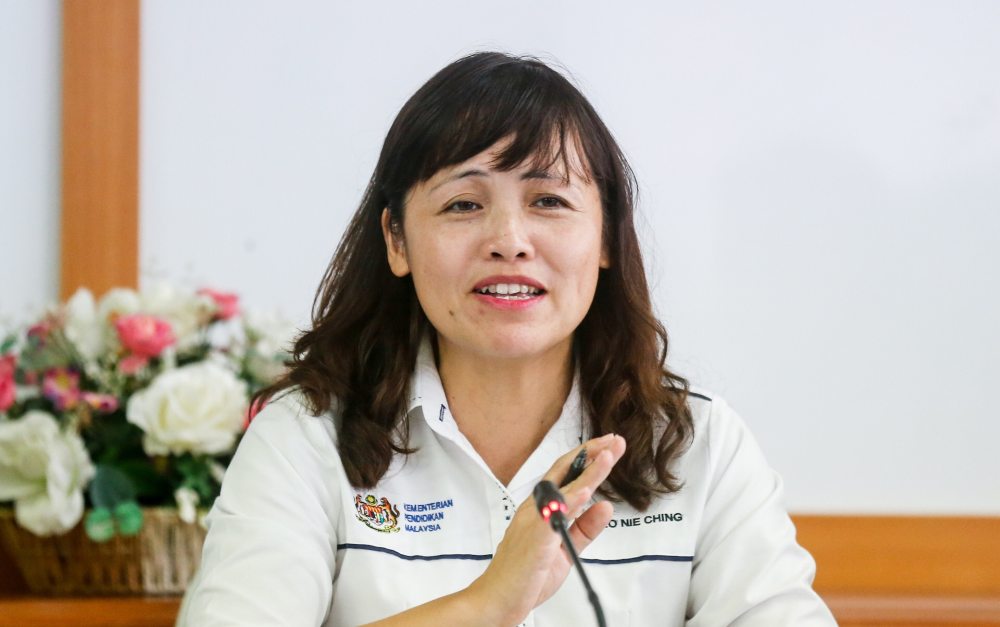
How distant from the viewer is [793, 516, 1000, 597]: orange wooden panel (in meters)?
2.32

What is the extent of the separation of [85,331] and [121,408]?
0.49 feet

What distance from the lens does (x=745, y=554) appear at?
162 centimetres

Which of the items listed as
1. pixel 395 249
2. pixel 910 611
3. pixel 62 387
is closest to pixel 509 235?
pixel 395 249

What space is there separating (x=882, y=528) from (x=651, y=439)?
85 centimetres

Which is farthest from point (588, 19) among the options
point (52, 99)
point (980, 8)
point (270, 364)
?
point (52, 99)

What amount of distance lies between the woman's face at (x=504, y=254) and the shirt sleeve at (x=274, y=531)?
27 centimetres

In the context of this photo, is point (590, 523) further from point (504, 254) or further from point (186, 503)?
point (186, 503)

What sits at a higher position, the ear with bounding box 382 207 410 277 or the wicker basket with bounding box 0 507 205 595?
the ear with bounding box 382 207 410 277

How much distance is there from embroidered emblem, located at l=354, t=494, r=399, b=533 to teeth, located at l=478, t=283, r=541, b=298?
332 millimetres

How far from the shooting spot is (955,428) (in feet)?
7.72

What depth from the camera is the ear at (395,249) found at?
174 cm

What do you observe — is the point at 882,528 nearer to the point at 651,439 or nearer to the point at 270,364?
the point at 651,439

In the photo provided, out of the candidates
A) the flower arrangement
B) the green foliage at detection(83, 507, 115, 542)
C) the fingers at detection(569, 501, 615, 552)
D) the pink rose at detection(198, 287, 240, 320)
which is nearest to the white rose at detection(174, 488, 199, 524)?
the flower arrangement

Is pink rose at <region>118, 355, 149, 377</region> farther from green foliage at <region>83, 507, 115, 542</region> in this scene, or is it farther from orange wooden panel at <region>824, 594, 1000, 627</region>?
orange wooden panel at <region>824, 594, 1000, 627</region>
